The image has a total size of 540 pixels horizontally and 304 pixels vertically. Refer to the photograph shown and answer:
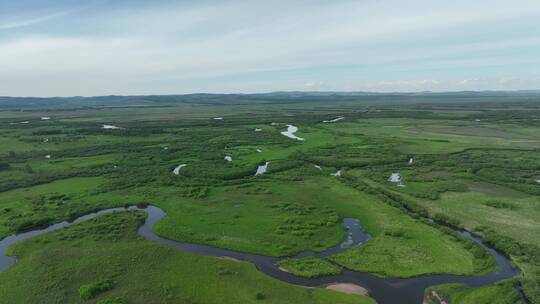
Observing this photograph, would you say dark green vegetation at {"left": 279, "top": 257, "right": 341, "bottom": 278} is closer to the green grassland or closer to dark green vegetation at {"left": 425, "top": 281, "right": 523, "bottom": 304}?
the green grassland

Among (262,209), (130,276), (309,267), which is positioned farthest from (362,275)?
(130,276)

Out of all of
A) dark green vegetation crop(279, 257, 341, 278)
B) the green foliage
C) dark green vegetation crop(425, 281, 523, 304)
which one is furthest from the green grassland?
dark green vegetation crop(425, 281, 523, 304)

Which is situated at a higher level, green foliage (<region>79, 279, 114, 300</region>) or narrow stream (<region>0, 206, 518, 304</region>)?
green foliage (<region>79, 279, 114, 300</region>)

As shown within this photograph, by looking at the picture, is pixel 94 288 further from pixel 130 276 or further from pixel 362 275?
pixel 362 275

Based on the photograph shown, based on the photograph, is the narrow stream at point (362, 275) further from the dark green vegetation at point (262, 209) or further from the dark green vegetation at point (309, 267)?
the dark green vegetation at point (262, 209)

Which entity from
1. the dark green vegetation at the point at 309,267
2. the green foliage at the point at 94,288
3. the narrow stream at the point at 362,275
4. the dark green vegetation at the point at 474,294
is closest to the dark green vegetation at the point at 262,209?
the green foliage at the point at 94,288

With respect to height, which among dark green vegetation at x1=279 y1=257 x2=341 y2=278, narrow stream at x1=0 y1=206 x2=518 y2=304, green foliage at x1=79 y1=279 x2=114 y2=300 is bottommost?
narrow stream at x1=0 y1=206 x2=518 y2=304
